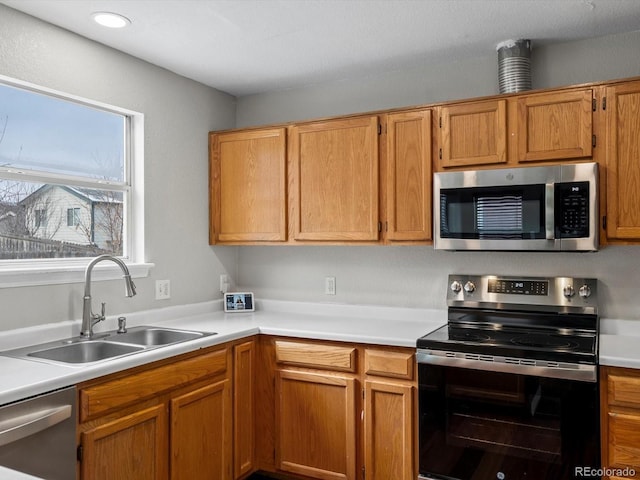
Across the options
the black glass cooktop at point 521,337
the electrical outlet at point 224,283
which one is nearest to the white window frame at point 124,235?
the electrical outlet at point 224,283

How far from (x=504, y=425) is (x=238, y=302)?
1.79 m

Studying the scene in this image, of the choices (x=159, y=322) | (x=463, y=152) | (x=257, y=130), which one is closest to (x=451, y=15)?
(x=463, y=152)

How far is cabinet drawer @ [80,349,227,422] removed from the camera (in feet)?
6.07

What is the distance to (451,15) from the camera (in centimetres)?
230

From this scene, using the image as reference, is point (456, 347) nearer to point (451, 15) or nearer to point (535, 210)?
point (535, 210)

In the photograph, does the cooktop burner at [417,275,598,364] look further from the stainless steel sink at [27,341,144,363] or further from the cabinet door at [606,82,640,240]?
the stainless steel sink at [27,341,144,363]

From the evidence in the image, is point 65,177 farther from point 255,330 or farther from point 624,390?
point 624,390

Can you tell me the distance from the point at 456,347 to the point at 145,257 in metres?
1.74

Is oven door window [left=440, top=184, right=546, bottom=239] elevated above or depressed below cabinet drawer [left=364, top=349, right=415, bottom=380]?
above

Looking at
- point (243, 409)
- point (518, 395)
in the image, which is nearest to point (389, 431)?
point (518, 395)

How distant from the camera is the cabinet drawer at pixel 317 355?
252 centimetres

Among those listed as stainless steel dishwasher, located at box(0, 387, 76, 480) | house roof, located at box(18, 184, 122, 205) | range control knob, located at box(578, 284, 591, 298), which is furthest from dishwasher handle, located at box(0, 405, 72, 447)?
range control knob, located at box(578, 284, 591, 298)

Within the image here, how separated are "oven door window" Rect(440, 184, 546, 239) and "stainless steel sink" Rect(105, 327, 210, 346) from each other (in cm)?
137

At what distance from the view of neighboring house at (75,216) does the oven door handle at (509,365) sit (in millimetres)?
1756
